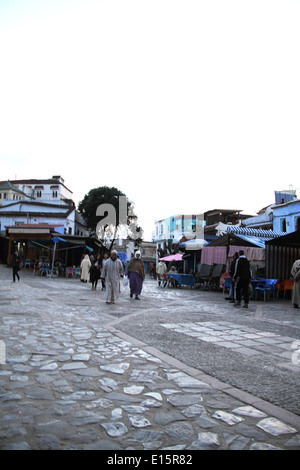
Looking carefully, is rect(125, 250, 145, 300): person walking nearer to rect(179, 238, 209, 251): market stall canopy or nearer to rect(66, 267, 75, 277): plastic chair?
rect(179, 238, 209, 251): market stall canopy

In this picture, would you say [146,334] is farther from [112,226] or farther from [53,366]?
[112,226]

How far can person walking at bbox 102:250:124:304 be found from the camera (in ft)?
34.6

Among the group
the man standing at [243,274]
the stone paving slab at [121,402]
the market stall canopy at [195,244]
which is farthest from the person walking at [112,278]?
the market stall canopy at [195,244]

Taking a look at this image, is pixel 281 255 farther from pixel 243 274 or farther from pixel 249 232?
pixel 243 274

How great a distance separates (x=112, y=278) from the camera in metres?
10.6

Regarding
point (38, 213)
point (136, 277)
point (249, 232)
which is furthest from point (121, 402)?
Answer: point (38, 213)

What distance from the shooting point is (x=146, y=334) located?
5.90m

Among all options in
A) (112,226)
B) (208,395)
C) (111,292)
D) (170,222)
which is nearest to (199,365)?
(208,395)

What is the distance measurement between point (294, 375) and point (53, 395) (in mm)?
2694

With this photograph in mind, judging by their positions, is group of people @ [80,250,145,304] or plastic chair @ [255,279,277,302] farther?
plastic chair @ [255,279,277,302]

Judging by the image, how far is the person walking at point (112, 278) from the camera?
34.6 ft

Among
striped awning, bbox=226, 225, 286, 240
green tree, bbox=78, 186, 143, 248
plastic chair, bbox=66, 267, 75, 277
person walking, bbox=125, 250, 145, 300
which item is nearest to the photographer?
person walking, bbox=125, 250, 145, 300

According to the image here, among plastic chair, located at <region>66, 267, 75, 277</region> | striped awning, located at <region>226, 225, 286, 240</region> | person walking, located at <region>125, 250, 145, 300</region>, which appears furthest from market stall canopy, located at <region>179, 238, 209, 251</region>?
person walking, located at <region>125, 250, 145, 300</region>

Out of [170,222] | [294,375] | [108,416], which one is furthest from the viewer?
[170,222]
